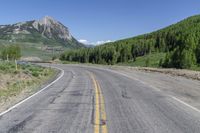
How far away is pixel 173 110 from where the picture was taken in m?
12.3

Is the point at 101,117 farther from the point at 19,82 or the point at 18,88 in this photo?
the point at 19,82

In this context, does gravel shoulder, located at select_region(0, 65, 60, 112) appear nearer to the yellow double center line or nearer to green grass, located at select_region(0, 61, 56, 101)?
green grass, located at select_region(0, 61, 56, 101)

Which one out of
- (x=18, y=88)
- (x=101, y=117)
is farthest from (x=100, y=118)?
(x=18, y=88)

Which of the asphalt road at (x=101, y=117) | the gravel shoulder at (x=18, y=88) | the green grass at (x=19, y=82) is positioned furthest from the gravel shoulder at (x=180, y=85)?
the green grass at (x=19, y=82)

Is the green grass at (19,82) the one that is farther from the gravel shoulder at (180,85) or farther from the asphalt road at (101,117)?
the gravel shoulder at (180,85)

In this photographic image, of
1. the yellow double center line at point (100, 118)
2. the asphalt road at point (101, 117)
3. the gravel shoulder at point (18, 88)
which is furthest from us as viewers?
the gravel shoulder at point (18, 88)

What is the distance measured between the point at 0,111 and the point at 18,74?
19.3 meters

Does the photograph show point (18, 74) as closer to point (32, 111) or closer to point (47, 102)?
point (47, 102)

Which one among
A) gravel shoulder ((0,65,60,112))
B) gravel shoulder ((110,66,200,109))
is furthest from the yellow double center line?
gravel shoulder ((110,66,200,109))

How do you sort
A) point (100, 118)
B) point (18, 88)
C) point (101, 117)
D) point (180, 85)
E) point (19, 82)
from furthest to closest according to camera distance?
point (19, 82)
point (180, 85)
point (18, 88)
point (101, 117)
point (100, 118)

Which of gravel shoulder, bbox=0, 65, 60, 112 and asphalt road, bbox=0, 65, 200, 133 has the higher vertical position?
asphalt road, bbox=0, 65, 200, 133

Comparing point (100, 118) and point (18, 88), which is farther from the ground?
point (100, 118)

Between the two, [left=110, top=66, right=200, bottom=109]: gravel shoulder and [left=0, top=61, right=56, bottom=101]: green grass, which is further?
[left=0, top=61, right=56, bottom=101]: green grass

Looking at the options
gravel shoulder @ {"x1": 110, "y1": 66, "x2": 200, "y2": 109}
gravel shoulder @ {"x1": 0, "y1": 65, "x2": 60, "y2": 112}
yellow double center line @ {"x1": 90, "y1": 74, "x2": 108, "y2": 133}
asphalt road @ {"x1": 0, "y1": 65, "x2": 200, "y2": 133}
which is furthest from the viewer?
gravel shoulder @ {"x1": 110, "y1": 66, "x2": 200, "y2": 109}
